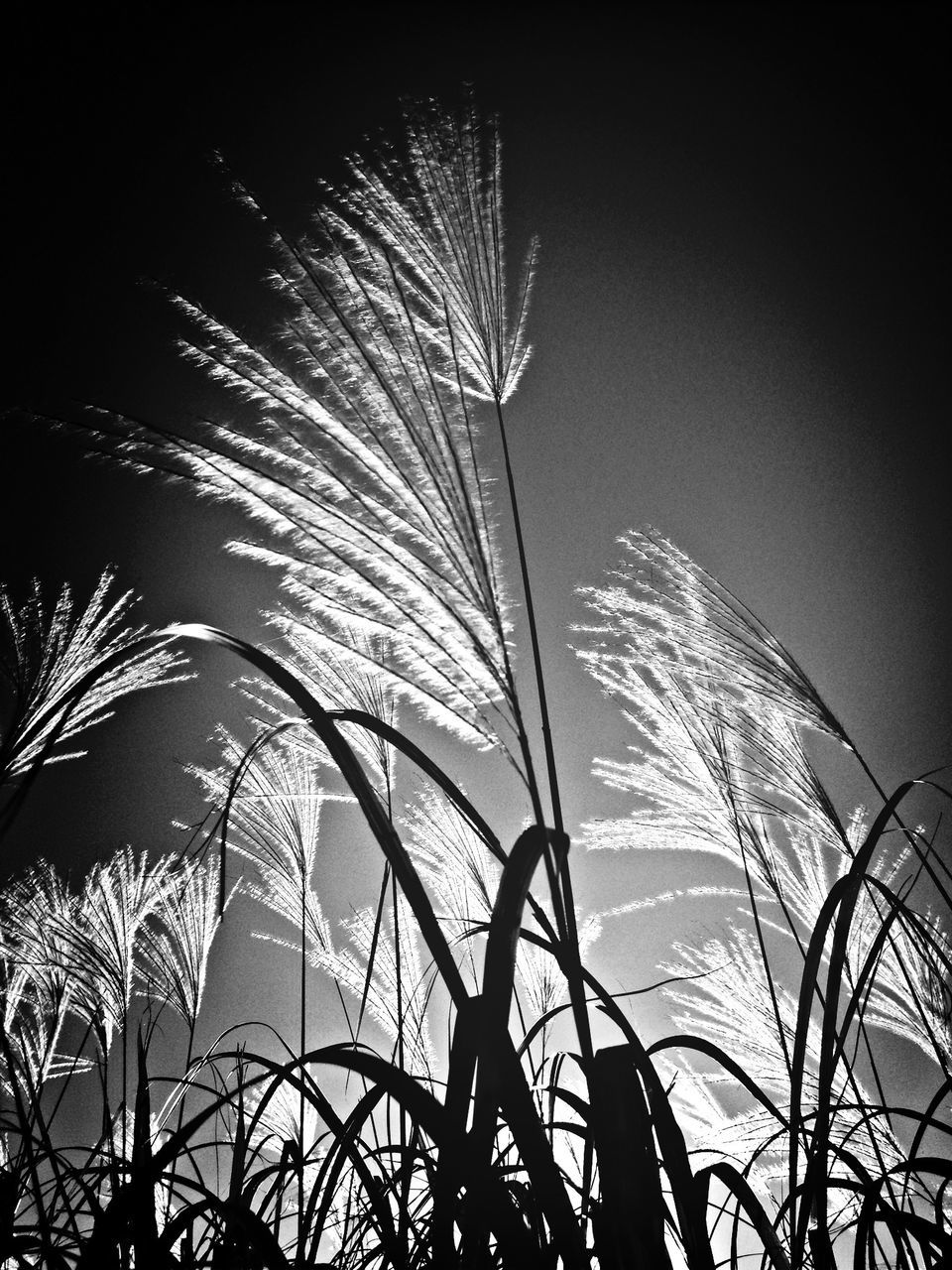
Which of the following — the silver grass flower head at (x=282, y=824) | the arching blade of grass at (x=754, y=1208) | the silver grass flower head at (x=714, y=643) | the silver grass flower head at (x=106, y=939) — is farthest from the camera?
the silver grass flower head at (x=282, y=824)

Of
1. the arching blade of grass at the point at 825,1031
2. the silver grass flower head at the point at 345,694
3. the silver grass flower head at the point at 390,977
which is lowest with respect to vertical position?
the silver grass flower head at the point at 390,977

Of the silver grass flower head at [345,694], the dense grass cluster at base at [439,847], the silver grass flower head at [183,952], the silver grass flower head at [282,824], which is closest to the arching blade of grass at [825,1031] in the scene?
the dense grass cluster at base at [439,847]

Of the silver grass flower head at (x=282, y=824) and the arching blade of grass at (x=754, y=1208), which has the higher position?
the silver grass flower head at (x=282, y=824)

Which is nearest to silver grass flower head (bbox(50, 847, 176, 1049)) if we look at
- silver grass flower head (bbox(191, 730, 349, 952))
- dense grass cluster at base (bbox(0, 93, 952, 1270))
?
dense grass cluster at base (bbox(0, 93, 952, 1270))

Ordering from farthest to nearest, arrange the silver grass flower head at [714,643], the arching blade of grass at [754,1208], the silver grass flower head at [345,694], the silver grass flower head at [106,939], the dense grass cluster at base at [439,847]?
the silver grass flower head at [106,939] < the silver grass flower head at [345,694] < the silver grass flower head at [714,643] < the arching blade of grass at [754,1208] < the dense grass cluster at base at [439,847]

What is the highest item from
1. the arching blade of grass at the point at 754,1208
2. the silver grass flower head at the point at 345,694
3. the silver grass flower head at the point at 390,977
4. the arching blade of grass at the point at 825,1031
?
the silver grass flower head at the point at 345,694

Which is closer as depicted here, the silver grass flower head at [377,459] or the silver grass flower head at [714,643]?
the silver grass flower head at [377,459]

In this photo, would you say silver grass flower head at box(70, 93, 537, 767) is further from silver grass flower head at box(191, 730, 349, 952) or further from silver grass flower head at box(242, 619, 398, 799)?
silver grass flower head at box(191, 730, 349, 952)

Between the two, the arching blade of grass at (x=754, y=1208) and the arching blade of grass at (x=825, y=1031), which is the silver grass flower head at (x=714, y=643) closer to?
the arching blade of grass at (x=825, y=1031)

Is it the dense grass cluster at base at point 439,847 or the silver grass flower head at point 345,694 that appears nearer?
the dense grass cluster at base at point 439,847

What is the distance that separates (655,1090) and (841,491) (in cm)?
215

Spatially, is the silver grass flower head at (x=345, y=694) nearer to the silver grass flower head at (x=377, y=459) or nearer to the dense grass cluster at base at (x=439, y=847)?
the dense grass cluster at base at (x=439, y=847)

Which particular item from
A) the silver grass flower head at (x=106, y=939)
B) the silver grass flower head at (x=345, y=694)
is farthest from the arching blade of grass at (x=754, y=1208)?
the silver grass flower head at (x=106, y=939)

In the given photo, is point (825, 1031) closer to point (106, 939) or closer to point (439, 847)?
point (439, 847)
